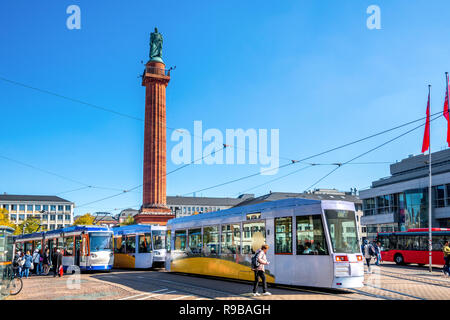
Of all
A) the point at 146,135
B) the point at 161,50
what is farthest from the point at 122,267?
the point at 161,50

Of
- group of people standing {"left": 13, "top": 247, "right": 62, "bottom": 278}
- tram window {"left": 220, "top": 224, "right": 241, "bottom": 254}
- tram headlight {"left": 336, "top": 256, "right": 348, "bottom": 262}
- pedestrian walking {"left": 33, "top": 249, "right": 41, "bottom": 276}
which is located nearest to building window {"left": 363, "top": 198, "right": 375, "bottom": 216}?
group of people standing {"left": 13, "top": 247, "right": 62, "bottom": 278}

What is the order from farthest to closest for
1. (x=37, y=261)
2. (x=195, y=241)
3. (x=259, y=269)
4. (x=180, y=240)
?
(x=37, y=261) → (x=180, y=240) → (x=195, y=241) → (x=259, y=269)

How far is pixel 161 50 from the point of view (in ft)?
189

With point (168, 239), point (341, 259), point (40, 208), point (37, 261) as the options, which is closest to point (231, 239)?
point (341, 259)

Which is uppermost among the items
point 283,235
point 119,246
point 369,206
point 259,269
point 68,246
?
point 369,206

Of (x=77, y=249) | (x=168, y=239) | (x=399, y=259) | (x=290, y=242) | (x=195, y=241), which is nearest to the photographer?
(x=290, y=242)

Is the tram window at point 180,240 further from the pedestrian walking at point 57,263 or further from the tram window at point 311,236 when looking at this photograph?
the tram window at point 311,236

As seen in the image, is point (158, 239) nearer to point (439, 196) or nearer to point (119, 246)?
point (119, 246)

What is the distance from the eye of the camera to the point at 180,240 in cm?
2341

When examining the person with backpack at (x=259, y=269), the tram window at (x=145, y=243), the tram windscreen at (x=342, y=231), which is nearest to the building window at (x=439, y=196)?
the tram window at (x=145, y=243)

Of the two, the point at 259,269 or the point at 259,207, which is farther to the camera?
the point at 259,207

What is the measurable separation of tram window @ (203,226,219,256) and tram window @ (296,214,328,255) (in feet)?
18.4

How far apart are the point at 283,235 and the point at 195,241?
23.2 feet

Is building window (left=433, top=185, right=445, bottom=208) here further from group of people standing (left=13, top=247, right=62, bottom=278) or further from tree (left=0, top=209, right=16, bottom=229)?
tree (left=0, top=209, right=16, bottom=229)
